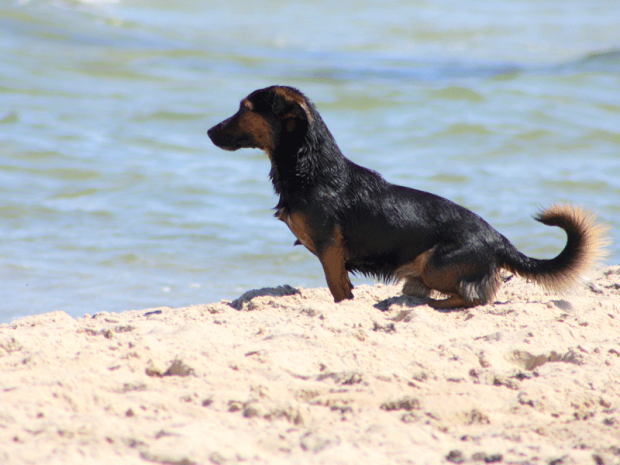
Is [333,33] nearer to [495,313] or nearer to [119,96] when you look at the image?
[119,96]

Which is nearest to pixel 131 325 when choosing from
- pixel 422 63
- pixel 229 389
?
pixel 229 389

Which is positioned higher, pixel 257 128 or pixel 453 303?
pixel 257 128

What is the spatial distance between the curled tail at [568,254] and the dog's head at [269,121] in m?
1.50

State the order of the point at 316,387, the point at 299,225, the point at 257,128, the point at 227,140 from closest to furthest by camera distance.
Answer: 1. the point at 316,387
2. the point at 299,225
3. the point at 257,128
4. the point at 227,140

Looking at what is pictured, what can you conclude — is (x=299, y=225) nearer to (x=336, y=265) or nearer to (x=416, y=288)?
(x=336, y=265)

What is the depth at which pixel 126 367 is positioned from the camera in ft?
10.6

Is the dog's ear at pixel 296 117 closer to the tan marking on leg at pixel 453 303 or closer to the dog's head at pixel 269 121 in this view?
the dog's head at pixel 269 121

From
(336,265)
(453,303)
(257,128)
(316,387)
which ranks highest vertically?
(257,128)

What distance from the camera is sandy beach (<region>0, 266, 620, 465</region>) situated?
262 centimetres

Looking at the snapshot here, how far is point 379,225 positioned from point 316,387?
5.02 ft

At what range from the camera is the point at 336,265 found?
4.41m

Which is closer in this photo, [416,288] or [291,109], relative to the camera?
[291,109]

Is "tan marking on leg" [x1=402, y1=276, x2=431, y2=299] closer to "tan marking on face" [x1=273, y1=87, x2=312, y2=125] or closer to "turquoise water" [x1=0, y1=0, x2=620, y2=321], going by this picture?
"tan marking on face" [x1=273, y1=87, x2=312, y2=125]

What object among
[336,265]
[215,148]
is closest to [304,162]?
[336,265]
